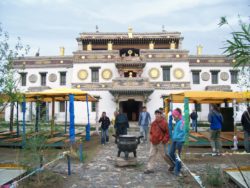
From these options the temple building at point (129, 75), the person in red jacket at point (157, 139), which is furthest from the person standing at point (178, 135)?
the temple building at point (129, 75)

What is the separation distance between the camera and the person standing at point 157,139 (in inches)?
314

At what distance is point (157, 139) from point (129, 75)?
26.4m

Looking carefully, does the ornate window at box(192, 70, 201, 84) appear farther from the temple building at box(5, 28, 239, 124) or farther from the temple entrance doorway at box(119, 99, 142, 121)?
the temple entrance doorway at box(119, 99, 142, 121)

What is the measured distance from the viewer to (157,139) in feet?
26.2

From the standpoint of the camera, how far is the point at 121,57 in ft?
114

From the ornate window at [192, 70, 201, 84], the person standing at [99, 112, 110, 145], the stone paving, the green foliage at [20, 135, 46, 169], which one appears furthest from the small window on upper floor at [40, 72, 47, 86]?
the green foliage at [20, 135, 46, 169]

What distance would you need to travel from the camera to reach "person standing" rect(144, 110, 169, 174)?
7.97 metres

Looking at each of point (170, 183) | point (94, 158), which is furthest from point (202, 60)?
point (170, 183)

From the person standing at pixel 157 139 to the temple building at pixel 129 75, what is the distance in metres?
23.9

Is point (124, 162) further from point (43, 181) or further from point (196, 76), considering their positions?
point (196, 76)

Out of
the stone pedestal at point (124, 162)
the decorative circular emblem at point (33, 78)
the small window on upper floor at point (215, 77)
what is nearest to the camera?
the stone pedestal at point (124, 162)

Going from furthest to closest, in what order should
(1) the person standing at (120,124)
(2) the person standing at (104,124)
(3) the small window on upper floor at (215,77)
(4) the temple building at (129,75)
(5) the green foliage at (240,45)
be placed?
1. (3) the small window on upper floor at (215,77)
2. (4) the temple building at (129,75)
3. (2) the person standing at (104,124)
4. (1) the person standing at (120,124)
5. (5) the green foliage at (240,45)

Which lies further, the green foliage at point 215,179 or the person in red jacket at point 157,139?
the person in red jacket at point 157,139

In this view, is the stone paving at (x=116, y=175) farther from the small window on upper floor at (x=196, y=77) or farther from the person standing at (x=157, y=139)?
the small window on upper floor at (x=196, y=77)
